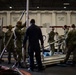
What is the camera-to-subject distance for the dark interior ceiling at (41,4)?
17.5 m

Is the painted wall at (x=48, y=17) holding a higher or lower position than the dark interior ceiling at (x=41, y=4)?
lower

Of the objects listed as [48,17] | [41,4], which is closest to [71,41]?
[48,17]

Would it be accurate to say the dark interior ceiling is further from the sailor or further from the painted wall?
the sailor

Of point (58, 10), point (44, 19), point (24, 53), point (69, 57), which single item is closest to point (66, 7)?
point (58, 10)

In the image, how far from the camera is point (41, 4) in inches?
730

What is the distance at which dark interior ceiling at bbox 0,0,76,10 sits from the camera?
57.5ft

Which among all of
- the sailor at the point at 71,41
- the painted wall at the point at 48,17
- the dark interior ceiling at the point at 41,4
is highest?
the dark interior ceiling at the point at 41,4

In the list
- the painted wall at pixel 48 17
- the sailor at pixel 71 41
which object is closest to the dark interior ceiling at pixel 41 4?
the painted wall at pixel 48 17

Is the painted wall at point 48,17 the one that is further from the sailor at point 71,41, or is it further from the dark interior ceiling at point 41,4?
the sailor at point 71,41

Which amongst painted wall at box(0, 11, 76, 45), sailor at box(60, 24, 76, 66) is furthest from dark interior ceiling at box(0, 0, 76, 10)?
sailor at box(60, 24, 76, 66)

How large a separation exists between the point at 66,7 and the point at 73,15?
6.49 feet

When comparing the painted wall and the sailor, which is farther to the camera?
the painted wall

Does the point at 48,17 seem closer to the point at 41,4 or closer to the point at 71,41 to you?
the point at 41,4

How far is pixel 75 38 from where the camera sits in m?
7.22
